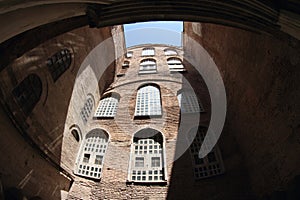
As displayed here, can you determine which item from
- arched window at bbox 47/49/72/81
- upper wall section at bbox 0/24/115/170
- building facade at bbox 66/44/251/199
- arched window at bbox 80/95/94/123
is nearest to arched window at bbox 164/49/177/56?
building facade at bbox 66/44/251/199

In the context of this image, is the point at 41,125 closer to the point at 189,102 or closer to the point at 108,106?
the point at 108,106

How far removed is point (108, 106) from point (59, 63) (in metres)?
4.83

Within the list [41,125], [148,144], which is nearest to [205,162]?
[148,144]

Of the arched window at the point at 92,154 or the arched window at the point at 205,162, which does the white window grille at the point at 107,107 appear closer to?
the arched window at the point at 92,154

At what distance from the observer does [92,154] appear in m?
9.28

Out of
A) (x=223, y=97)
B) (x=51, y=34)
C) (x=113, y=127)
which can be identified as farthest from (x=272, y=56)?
(x=113, y=127)

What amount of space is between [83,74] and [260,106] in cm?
822

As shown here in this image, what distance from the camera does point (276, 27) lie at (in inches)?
94.1

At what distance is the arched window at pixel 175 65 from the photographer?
15.7 m

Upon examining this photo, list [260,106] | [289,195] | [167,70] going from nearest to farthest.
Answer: [289,195] < [260,106] < [167,70]

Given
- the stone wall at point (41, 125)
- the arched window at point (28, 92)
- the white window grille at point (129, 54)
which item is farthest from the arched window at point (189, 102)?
the white window grille at point (129, 54)

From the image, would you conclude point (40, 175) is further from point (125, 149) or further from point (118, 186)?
point (125, 149)

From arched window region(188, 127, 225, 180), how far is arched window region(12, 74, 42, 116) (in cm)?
700

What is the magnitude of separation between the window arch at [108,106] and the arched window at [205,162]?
16.1 feet
